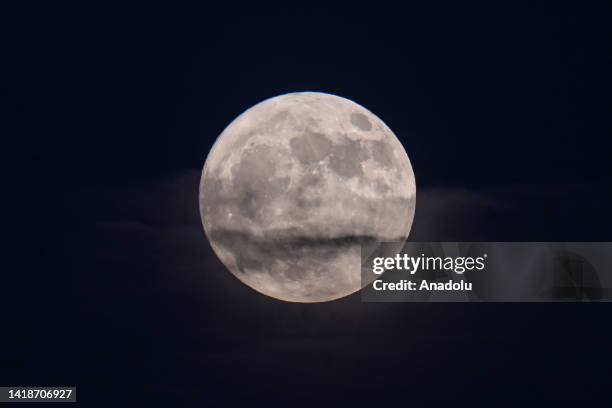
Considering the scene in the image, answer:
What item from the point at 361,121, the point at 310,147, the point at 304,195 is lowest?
the point at 304,195

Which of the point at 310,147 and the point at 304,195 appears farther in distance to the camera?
the point at 310,147

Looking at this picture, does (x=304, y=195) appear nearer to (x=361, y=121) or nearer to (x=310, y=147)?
(x=310, y=147)

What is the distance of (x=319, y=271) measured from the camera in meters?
15.3

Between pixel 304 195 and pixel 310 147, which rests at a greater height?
pixel 310 147

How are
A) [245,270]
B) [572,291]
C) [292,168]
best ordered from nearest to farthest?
[292,168] → [245,270] → [572,291]

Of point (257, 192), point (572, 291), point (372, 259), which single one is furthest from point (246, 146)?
point (572, 291)

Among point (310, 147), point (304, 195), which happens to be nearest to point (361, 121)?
point (310, 147)

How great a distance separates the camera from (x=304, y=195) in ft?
47.8

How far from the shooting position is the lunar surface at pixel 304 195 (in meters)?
14.6

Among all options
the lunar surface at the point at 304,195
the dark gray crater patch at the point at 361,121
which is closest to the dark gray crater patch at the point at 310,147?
the lunar surface at the point at 304,195

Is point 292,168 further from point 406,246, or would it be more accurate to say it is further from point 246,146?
point 406,246

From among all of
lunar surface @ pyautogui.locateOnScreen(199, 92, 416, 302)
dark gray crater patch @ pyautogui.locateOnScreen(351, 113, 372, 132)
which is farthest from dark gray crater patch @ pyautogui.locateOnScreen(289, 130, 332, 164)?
dark gray crater patch @ pyautogui.locateOnScreen(351, 113, 372, 132)

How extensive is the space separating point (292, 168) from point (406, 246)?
130 inches

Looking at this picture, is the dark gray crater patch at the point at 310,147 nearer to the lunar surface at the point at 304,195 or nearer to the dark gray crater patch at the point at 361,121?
the lunar surface at the point at 304,195
